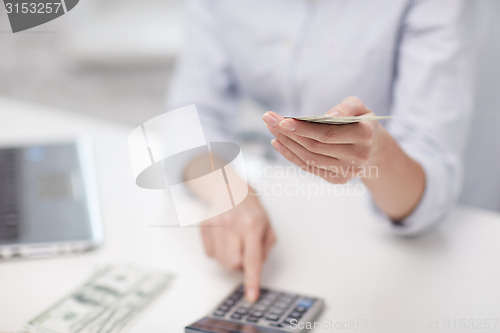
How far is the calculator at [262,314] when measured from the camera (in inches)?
19.6

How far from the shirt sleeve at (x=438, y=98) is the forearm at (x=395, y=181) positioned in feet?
0.06

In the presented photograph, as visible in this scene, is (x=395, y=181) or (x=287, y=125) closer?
(x=287, y=125)

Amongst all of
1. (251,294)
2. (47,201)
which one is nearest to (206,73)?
(47,201)

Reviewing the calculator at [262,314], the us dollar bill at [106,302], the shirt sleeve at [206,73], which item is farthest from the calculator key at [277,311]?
the shirt sleeve at [206,73]

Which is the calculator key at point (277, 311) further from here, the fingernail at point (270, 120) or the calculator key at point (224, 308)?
the fingernail at point (270, 120)

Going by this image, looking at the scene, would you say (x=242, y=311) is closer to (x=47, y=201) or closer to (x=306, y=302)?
(x=306, y=302)

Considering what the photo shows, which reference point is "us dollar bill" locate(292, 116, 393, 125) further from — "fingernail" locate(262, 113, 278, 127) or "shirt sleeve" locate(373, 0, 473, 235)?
"shirt sleeve" locate(373, 0, 473, 235)

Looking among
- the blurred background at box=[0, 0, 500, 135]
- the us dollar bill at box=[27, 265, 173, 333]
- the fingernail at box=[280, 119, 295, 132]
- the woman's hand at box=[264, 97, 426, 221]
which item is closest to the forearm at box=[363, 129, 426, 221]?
the woman's hand at box=[264, 97, 426, 221]

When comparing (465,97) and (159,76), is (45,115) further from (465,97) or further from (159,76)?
(159,76)

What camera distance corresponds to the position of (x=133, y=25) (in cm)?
235

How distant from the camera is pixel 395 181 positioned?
57cm

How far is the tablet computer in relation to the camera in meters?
0.64

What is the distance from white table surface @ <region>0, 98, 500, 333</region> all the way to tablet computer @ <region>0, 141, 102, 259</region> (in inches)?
0.8

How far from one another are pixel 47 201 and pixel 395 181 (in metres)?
0.42
